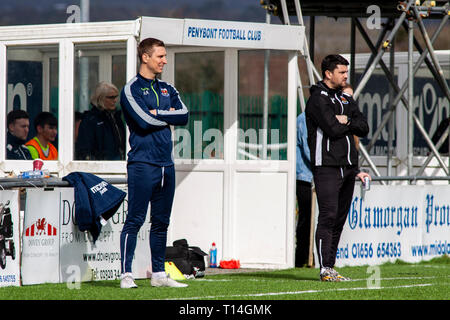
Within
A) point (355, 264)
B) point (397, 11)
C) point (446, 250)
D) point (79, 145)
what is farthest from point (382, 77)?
point (79, 145)

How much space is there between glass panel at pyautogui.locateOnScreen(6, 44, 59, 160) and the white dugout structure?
0.01 metres

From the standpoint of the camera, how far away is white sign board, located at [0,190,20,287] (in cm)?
1017

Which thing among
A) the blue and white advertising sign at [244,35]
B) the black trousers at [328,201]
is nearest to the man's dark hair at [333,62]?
the black trousers at [328,201]

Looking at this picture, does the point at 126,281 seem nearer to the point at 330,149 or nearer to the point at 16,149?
the point at 330,149

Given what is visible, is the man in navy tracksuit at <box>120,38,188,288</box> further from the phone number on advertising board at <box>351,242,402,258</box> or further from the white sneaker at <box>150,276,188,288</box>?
the phone number on advertising board at <box>351,242,402,258</box>

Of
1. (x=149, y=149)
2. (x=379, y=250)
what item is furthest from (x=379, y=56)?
(x=149, y=149)

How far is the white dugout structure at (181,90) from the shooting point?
12.5m

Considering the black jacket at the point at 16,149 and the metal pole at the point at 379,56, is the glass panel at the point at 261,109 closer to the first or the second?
the metal pole at the point at 379,56

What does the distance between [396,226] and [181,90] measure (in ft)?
10.5

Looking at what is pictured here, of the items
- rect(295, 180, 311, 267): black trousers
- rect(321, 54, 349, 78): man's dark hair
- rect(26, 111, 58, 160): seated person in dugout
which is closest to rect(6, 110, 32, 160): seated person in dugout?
rect(26, 111, 58, 160): seated person in dugout

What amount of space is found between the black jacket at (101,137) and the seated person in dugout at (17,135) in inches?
26.1

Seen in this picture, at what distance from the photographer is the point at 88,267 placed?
10977mm

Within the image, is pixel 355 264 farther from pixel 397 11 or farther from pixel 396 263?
pixel 397 11

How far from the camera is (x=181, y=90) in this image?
1370 cm
